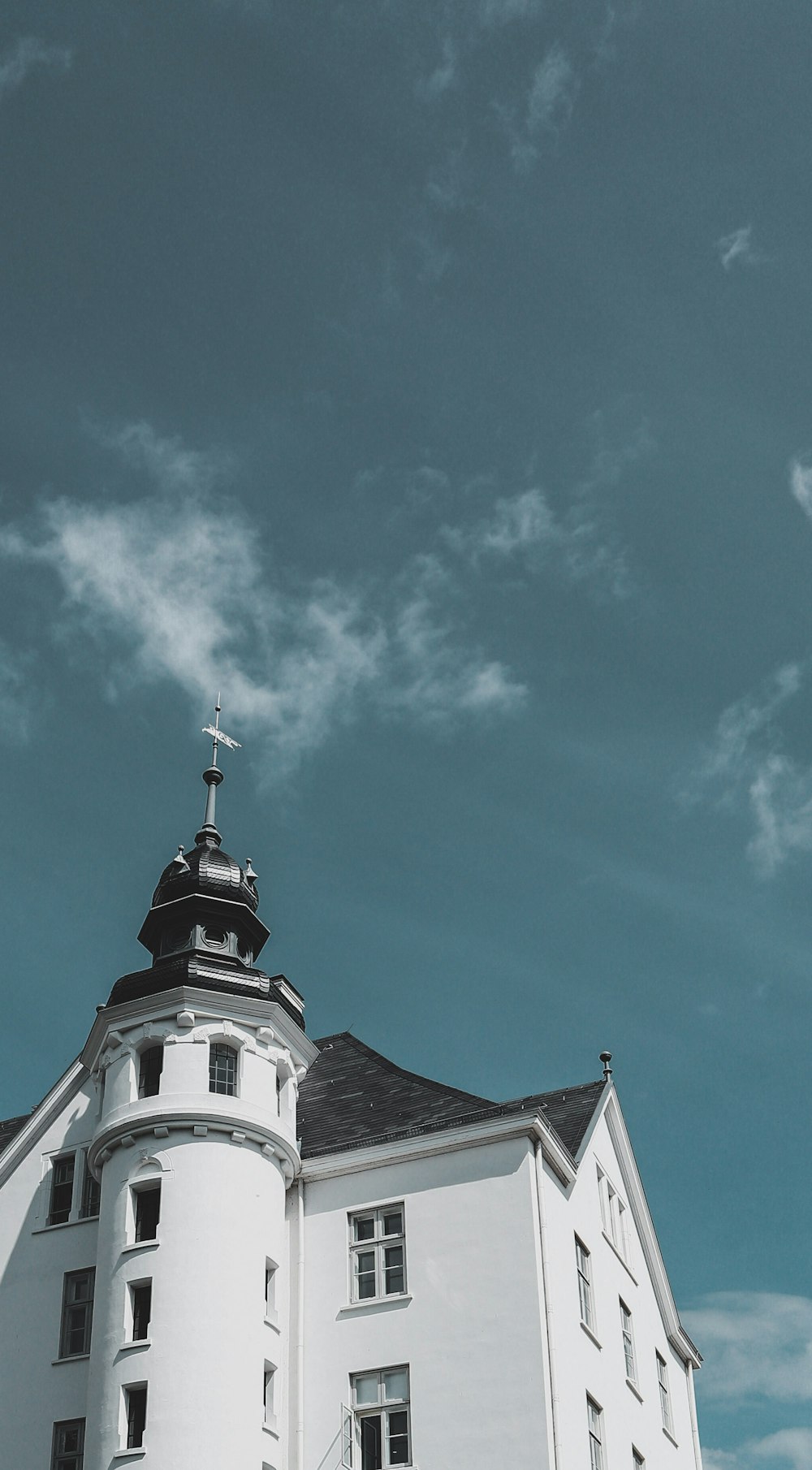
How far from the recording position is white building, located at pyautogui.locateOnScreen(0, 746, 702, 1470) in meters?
34.2

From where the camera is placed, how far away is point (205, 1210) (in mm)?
35969

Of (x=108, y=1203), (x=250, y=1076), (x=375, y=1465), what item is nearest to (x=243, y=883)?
(x=250, y=1076)

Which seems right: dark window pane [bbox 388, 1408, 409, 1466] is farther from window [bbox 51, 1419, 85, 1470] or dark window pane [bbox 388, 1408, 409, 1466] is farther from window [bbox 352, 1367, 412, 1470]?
window [bbox 51, 1419, 85, 1470]

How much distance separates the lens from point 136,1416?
33.8 m

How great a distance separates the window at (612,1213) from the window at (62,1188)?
13.7m

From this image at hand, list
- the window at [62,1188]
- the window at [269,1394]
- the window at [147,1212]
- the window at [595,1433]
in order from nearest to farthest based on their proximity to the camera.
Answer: the window at [269,1394] → the window at [595,1433] → the window at [147,1212] → the window at [62,1188]

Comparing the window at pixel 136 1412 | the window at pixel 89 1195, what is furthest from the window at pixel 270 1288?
the window at pixel 89 1195

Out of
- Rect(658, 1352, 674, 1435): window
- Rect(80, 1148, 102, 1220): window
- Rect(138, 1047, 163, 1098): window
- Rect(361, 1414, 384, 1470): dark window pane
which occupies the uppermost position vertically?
Rect(138, 1047, 163, 1098): window

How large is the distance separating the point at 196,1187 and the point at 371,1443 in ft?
22.0

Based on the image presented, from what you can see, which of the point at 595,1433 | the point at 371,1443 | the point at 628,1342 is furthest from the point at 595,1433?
the point at 371,1443

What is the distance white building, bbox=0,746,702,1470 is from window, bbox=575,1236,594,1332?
89 millimetres

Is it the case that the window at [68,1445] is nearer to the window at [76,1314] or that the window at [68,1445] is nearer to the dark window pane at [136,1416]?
the window at [76,1314]

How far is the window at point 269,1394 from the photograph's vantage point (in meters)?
35.2

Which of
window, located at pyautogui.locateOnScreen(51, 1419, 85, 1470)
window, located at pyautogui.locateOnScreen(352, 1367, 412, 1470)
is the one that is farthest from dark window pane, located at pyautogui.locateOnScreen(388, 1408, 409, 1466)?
window, located at pyautogui.locateOnScreen(51, 1419, 85, 1470)
